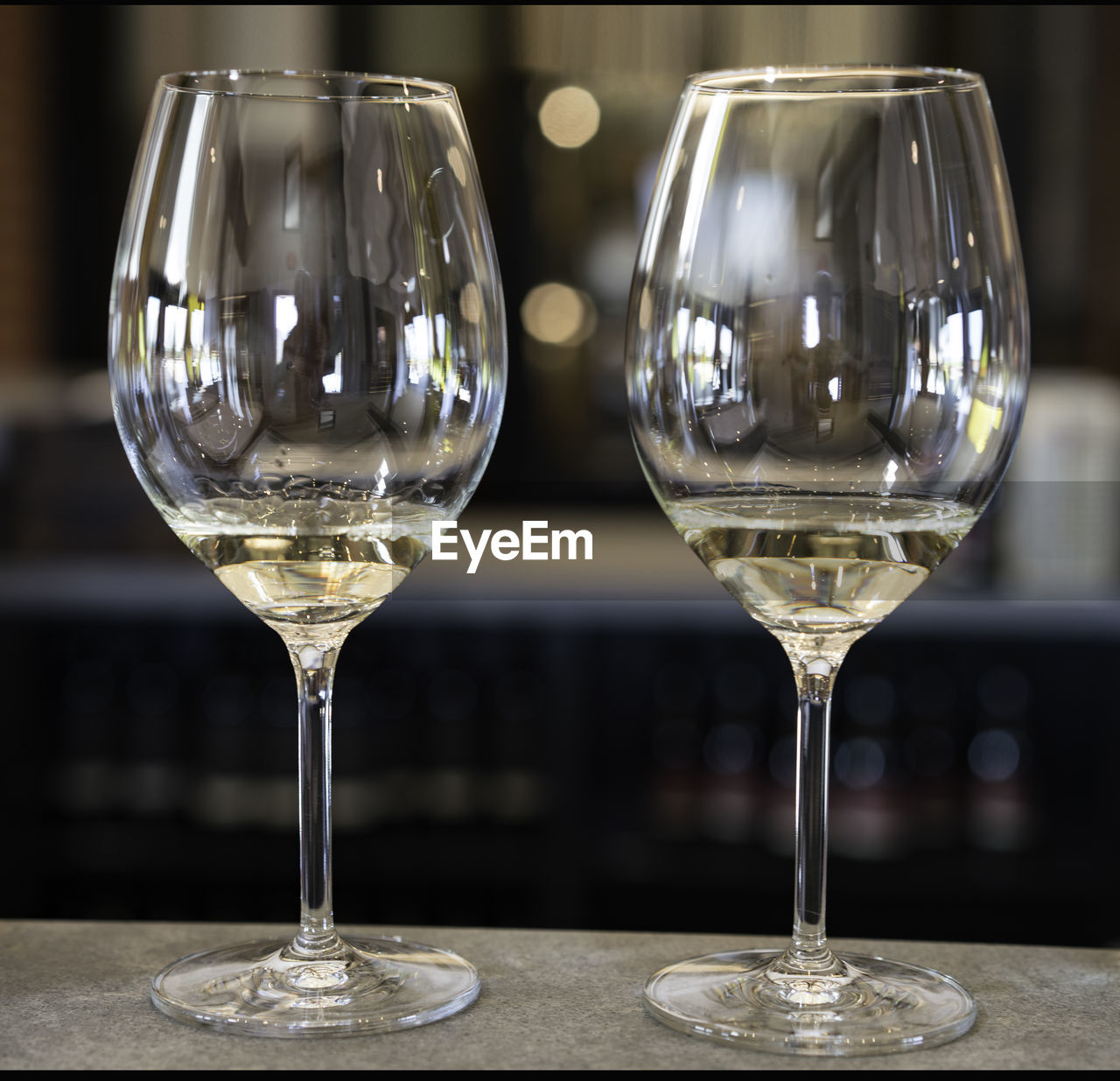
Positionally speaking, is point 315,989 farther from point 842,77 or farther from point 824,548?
point 842,77

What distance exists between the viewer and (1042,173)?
207 centimetres

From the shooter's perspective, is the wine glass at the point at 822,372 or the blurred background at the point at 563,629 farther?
the blurred background at the point at 563,629

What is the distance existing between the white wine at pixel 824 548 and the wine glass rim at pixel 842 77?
0.36 feet

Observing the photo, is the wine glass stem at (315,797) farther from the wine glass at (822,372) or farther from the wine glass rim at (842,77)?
the wine glass rim at (842,77)

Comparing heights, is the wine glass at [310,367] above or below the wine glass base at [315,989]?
above

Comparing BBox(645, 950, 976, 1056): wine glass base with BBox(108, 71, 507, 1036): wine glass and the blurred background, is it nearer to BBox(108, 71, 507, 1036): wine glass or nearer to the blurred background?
BBox(108, 71, 507, 1036): wine glass

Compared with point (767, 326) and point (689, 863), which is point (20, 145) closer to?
point (689, 863)

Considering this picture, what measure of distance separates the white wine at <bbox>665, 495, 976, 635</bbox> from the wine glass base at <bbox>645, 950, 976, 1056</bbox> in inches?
3.9

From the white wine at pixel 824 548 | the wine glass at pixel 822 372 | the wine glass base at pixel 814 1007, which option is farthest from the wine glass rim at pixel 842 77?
the wine glass base at pixel 814 1007

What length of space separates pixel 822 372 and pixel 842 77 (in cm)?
9

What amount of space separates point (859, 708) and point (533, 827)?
1.35 ft

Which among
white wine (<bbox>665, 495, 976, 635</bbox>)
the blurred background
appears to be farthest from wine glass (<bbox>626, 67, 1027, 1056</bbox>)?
the blurred background

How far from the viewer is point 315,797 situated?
1.50 feet

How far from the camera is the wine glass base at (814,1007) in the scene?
407 millimetres
